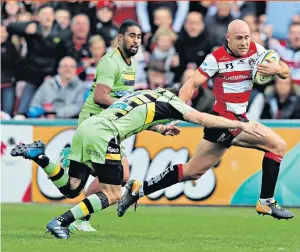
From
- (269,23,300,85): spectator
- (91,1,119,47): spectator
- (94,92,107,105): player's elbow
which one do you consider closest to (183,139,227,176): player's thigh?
(94,92,107,105): player's elbow

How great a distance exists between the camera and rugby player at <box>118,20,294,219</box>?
11.1 meters

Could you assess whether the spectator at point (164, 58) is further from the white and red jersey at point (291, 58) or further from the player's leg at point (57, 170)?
the player's leg at point (57, 170)

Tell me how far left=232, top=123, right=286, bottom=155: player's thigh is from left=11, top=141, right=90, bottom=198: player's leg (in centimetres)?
206

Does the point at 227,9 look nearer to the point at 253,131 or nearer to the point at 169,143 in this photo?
the point at 169,143

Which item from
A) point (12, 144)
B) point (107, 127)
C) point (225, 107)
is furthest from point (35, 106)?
point (107, 127)

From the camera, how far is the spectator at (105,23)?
59.3ft

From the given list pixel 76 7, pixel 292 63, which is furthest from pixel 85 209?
pixel 76 7

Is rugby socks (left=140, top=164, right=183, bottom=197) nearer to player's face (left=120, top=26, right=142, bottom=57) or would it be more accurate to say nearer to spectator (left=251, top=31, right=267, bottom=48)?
player's face (left=120, top=26, right=142, bottom=57)

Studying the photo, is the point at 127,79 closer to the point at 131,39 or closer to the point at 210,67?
the point at 131,39

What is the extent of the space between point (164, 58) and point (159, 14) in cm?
98

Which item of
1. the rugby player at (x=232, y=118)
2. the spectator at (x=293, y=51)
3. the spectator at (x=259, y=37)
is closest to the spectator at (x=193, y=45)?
the spectator at (x=259, y=37)

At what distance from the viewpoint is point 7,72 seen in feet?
60.4

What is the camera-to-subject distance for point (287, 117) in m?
16.5

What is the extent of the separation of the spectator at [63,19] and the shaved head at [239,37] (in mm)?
7639
